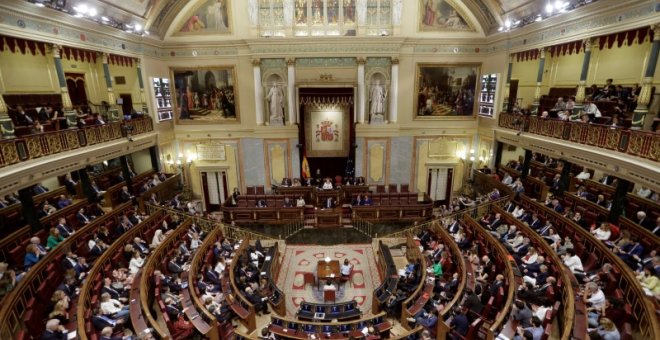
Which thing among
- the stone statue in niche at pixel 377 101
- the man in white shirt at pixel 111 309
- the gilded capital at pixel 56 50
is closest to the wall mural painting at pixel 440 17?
the stone statue in niche at pixel 377 101

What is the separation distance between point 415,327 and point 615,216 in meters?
7.15

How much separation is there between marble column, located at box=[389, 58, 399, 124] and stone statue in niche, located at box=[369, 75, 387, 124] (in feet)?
1.28

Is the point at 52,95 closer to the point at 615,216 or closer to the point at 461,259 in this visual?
the point at 461,259

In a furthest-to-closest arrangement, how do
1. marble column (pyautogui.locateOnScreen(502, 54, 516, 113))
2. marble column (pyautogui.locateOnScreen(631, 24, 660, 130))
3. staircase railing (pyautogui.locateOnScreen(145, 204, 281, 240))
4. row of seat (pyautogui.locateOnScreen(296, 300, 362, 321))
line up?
marble column (pyautogui.locateOnScreen(502, 54, 516, 113)), staircase railing (pyautogui.locateOnScreen(145, 204, 281, 240)), marble column (pyautogui.locateOnScreen(631, 24, 660, 130)), row of seat (pyautogui.locateOnScreen(296, 300, 362, 321))

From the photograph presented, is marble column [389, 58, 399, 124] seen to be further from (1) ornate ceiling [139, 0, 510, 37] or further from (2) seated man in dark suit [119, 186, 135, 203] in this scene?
(2) seated man in dark suit [119, 186, 135, 203]

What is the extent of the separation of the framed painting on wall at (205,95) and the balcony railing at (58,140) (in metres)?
2.96

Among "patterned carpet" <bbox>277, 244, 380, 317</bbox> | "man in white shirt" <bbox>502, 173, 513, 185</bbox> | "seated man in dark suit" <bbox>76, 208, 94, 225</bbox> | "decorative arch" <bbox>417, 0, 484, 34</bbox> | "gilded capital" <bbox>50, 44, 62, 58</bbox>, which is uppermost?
"decorative arch" <bbox>417, 0, 484, 34</bbox>

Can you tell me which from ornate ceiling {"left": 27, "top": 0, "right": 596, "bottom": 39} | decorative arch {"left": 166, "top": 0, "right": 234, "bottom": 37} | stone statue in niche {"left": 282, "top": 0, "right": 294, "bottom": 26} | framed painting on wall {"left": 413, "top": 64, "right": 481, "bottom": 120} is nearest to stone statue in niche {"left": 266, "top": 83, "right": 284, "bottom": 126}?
stone statue in niche {"left": 282, "top": 0, "right": 294, "bottom": 26}

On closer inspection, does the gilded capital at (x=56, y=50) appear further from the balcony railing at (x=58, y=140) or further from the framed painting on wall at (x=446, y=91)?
the framed painting on wall at (x=446, y=91)

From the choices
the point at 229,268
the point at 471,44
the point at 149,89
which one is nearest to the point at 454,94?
the point at 471,44

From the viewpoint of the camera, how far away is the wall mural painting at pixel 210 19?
50.3 feet

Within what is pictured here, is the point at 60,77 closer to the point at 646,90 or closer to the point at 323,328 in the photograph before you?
the point at 323,328

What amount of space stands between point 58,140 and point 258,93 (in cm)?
817

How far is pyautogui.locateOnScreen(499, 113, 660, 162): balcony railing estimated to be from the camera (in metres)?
8.05
